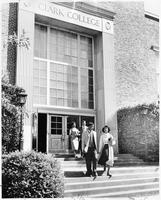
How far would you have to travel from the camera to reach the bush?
21.5 ft

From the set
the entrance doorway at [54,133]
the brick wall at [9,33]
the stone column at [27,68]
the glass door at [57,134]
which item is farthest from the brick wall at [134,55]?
the brick wall at [9,33]

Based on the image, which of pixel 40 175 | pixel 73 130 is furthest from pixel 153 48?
pixel 40 175

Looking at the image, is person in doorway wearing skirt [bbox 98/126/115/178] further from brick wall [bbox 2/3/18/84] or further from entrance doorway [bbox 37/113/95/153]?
brick wall [bbox 2/3/18/84]

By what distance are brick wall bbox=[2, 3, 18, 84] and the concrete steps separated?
14.7ft

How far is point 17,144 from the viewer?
10539 millimetres

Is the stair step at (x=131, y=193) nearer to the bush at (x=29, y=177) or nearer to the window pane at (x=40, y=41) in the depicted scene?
the bush at (x=29, y=177)

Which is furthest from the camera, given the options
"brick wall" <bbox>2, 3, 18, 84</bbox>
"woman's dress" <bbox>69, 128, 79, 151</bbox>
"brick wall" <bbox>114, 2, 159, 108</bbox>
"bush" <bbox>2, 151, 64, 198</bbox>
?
"brick wall" <bbox>114, 2, 159, 108</bbox>

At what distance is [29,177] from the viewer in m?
6.71

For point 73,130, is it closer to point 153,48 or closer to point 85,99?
point 85,99

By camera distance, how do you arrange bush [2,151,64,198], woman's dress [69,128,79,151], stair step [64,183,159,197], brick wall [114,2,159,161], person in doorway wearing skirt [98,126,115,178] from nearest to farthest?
bush [2,151,64,198], stair step [64,183,159,197], person in doorway wearing skirt [98,126,115,178], woman's dress [69,128,79,151], brick wall [114,2,159,161]

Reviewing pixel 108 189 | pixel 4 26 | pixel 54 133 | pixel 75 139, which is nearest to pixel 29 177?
pixel 108 189

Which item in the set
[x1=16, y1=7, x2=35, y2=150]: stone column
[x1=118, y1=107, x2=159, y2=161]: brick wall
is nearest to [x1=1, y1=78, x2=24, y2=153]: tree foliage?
[x1=16, y1=7, x2=35, y2=150]: stone column

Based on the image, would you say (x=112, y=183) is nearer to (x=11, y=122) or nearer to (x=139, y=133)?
(x=11, y=122)

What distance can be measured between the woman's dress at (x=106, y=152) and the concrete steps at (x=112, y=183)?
16.5 inches
